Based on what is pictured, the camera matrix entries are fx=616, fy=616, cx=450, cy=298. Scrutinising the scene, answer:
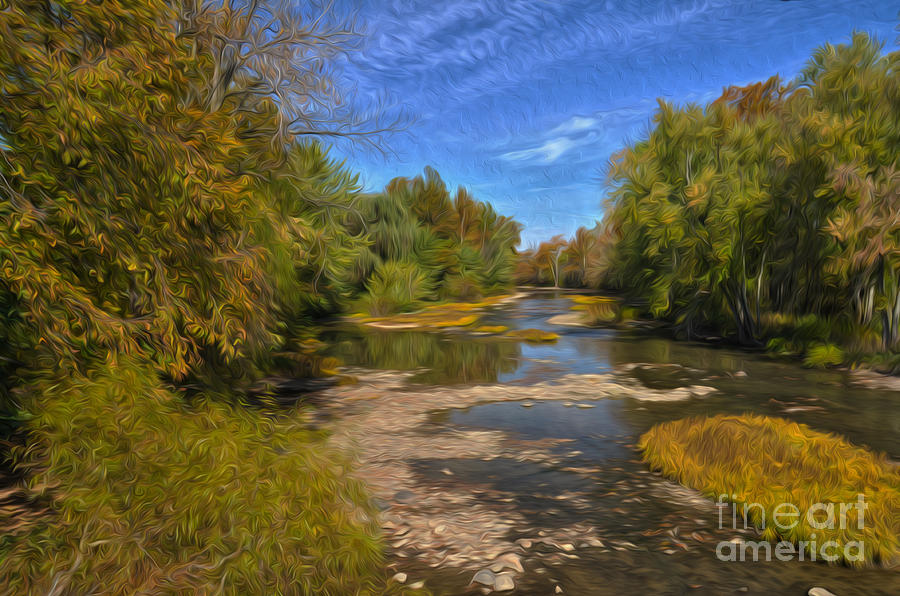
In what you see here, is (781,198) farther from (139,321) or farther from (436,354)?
(139,321)

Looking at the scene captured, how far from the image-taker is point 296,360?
2098 cm

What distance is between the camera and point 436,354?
26.0 meters

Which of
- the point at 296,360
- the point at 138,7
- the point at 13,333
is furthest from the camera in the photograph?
the point at 296,360

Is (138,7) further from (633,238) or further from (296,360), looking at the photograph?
(633,238)

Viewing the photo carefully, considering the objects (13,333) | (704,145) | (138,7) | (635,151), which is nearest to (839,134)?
(704,145)

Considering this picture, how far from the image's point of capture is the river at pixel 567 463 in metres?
6.44

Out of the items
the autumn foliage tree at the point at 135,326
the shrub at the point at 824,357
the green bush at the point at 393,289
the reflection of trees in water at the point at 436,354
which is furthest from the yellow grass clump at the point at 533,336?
the autumn foliage tree at the point at 135,326

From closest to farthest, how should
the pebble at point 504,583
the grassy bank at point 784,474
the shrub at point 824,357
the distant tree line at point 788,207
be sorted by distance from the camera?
1. the pebble at point 504,583
2. the grassy bank at point 784,474
3. the distant tree line at point 788,207
4. the shrub at point 824,357

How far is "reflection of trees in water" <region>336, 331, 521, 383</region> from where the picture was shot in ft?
67.8

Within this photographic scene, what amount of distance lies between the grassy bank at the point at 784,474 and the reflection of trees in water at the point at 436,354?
928cm

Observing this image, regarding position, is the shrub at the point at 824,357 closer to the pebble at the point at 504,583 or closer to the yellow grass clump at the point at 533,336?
the yellow grass clump at the point at 533,336

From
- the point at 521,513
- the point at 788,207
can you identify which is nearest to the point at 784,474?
the point at 521,513

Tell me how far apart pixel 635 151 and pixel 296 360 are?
23633mm

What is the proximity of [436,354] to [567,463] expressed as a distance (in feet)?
52.5
